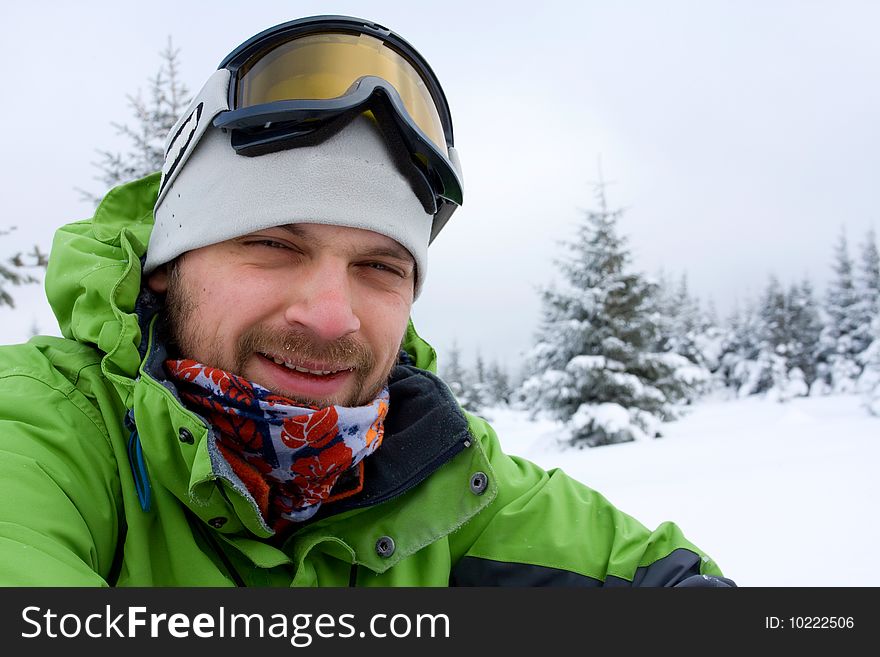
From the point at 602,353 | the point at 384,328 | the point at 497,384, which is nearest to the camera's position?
the point at 384,328

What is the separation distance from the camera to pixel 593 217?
16984mm

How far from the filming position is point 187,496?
63.8 inches

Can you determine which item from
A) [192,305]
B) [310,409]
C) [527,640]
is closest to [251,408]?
A: [310,409]

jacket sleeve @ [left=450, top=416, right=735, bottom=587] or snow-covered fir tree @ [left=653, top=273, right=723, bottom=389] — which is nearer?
jacket sleeve @ [left=450, top=416, right=735, bottom=587]

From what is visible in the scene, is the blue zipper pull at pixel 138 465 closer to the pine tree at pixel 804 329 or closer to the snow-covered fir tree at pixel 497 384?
the pine tree at pixel 804 329

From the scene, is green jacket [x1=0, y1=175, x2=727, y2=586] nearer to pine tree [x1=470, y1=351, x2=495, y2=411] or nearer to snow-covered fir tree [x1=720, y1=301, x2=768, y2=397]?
pine tree [x1=470, y1=351, x2=495, y2=411]

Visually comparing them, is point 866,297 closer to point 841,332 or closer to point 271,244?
point 841,332

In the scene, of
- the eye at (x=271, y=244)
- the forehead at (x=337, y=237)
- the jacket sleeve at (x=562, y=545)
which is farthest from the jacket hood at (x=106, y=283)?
the jacket sleeve at (x=562, y=545)

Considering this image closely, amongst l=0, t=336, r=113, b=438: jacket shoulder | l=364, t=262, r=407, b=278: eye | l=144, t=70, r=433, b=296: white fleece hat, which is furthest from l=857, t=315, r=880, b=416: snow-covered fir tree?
l=0, t=336, r=113, b=438: jacket shoulder

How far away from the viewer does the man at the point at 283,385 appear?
1.59m

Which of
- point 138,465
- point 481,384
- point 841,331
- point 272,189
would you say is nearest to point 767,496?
point 272,189

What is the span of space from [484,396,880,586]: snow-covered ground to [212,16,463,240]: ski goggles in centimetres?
333

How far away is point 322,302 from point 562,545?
124 cm

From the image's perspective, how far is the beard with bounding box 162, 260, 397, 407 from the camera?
1.84m
